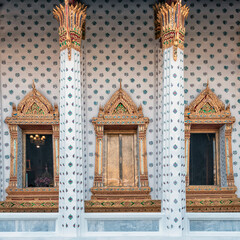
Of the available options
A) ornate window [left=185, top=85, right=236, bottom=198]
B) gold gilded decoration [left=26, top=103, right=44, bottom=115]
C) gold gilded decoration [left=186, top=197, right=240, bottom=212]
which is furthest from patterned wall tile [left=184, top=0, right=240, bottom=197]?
gold gilded decoration [left=26, top=103, right=44, bottom=115]

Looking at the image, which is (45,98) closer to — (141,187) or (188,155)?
(141,187)

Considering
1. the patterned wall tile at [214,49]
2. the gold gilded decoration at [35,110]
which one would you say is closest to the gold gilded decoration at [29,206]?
the gold gilded decoration at [35,110]

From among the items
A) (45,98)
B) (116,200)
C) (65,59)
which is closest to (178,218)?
(116,200)

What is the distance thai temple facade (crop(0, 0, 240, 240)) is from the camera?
10547mm

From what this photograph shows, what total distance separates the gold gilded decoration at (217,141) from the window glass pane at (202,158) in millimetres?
150

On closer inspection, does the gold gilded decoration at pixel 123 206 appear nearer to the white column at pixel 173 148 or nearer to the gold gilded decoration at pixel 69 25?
the white column at pixel 173 148

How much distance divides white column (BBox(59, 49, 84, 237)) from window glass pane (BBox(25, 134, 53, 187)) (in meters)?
2.34

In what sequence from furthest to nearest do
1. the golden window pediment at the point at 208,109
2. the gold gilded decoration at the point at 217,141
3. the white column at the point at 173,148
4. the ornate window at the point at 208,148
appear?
the golden window pediment at the point at 208,109 < the ornate window at the point at 208,148 < the gold gilded decoration at the point at 217,141 < the white column at the point at 173,148

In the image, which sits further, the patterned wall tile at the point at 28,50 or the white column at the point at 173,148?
the patterned wall tile at the point at 28,50

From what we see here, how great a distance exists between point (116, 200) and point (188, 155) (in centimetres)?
251

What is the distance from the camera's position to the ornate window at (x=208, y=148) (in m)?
10.6

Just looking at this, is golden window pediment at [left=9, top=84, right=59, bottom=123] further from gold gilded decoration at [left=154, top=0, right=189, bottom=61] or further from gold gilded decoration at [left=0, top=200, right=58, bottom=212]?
gold gilded decoration at [left=154, top=0, right=189, bottom=61]

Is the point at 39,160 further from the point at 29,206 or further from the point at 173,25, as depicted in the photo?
the point at 173,25

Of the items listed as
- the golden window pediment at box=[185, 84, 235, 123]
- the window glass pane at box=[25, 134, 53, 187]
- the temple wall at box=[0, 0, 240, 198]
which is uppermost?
the temple wall at box=[0, 0, 240, 198]
